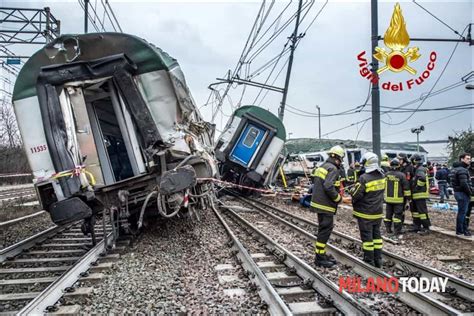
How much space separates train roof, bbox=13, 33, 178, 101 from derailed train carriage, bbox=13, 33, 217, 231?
0.01 metres

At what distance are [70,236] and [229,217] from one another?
4227 mm

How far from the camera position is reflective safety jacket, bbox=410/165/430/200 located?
783 centimetres

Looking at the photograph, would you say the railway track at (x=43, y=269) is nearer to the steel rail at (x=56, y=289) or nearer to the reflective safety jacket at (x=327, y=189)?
the steel rail at (x=56, y=289)

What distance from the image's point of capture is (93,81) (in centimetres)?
543

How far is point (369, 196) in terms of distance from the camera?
513 centimetres

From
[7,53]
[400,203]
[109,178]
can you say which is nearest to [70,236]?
[109,178]

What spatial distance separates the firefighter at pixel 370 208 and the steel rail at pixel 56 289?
12.7 ft

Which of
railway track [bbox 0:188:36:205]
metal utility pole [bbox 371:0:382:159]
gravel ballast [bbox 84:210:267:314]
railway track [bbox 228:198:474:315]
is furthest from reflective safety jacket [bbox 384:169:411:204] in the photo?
railway track [bbox 0:188:36:205]

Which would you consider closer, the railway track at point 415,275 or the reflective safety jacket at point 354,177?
the railway track at point 415,275

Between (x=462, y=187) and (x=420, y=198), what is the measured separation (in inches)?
33.0

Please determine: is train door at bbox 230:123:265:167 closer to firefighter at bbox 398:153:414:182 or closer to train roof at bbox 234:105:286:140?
train roof at bbox 234:105:286:140

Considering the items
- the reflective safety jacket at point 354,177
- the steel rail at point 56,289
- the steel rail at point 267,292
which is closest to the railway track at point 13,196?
the steel rail at point 56,289

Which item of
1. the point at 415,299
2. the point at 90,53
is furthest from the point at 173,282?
the point at 90,53

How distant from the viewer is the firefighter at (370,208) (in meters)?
5.05
